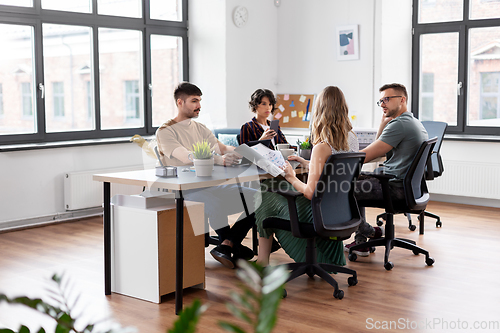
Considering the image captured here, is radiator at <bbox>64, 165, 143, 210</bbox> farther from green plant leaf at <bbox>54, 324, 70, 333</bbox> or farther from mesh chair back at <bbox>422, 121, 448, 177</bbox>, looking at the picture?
green plant leaf at <bbox>54, 324, 70, 333</bbox>

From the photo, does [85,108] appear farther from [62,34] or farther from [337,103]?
[337,103]

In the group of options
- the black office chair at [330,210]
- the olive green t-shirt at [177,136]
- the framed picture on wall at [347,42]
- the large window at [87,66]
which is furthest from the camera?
the framed picture on wall at [347,42]

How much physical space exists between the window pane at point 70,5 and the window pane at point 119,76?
0.27 m

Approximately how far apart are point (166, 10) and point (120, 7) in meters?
0.65

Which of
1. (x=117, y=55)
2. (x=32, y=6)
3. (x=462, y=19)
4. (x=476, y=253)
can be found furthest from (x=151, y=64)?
(x=476, y=253)

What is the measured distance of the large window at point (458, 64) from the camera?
19.5 ft

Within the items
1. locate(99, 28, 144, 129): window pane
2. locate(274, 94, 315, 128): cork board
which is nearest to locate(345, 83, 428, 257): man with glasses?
locate(274, 94, 315, 128): cork board

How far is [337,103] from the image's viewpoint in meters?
3.05

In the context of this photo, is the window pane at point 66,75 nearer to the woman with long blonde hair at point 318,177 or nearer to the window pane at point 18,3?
the window pane at point 18,3

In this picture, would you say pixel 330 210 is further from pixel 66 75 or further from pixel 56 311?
pixel 66 75

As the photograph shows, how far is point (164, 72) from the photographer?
648 centimetres

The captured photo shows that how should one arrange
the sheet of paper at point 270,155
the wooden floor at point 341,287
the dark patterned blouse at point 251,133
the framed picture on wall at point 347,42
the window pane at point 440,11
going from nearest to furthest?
the wooden floor at point 341,287 → the sheet of paper at point 270,155 → the dark patterned blouse at point 251,133 → the window pane at point 440,11 → the framed picture on wall at point 347,42

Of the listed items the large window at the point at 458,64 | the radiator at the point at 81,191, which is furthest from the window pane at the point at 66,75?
the large window at the point at 458,64

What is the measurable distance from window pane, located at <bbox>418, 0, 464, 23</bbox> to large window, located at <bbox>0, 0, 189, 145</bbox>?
2.79 meters
